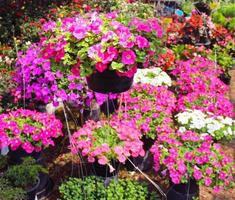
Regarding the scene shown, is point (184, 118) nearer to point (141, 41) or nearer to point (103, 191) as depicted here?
point (103, 191)

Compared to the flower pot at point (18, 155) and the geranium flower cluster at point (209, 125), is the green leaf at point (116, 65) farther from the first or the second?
the flower pot at point (18, 155)

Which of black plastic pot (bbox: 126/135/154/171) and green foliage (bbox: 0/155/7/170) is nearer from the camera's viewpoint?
green foliage (bbox: 0/155/7/170)

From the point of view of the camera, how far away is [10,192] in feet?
9.89

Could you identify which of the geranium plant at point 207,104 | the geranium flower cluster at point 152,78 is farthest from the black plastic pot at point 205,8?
the geranium plant at point 207,104

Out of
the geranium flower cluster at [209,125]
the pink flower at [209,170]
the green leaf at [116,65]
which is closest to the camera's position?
the green leaf at [116,65]

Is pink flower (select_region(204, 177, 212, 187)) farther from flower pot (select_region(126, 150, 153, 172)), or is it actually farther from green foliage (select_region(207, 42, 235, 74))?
green foliage (select_region(207, 42, 235, 74))

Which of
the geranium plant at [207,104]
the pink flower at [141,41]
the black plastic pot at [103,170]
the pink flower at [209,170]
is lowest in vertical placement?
the black plastic pot at [103,170]

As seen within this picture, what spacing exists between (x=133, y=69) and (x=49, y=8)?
5193 millimetres

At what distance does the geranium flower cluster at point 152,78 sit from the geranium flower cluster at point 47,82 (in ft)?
3.61

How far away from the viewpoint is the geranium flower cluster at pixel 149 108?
12.9 feet

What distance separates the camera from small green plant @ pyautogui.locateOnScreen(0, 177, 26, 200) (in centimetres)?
297

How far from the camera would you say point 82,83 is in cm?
406

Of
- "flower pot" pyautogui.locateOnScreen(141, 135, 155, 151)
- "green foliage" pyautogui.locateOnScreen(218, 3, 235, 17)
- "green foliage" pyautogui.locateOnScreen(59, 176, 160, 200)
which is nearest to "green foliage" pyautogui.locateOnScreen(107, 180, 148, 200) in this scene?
"green foliage" pyautogui.locateOnScreen(59, 176, 160, 200)

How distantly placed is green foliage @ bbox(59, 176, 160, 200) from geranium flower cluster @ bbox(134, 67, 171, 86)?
6.45ft
